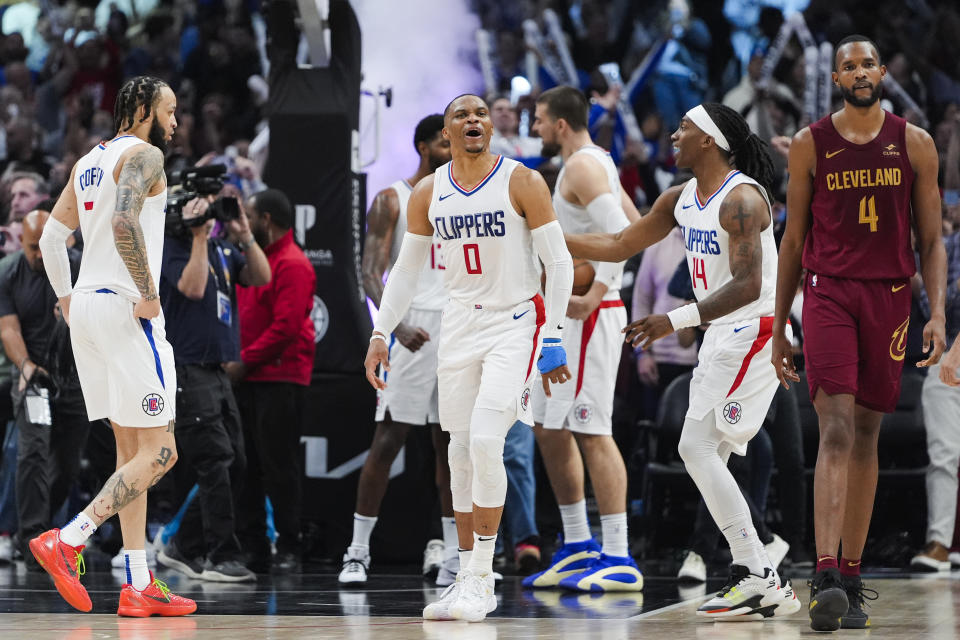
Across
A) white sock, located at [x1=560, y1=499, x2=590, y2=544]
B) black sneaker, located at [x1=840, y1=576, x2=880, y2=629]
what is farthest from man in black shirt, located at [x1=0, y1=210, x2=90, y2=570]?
black sneaker, located at [x1=840, y1=576, x2=880, y2=629]

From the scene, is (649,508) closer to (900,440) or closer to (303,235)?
(900,440)

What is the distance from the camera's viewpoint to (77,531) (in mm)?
5652

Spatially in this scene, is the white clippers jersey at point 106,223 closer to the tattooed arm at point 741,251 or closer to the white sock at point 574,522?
the tattooed arm at point 741,251

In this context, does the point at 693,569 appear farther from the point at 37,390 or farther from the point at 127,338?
the point at 37,390

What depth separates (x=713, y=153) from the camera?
19.4 feet

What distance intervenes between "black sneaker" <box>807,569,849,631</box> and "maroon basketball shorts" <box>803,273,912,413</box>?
71cm

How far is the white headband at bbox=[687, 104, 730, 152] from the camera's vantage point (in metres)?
5.89

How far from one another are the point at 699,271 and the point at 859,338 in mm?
836

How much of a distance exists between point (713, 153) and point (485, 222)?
3.49ft

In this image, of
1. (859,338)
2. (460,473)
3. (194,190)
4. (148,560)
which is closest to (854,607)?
(859,338)

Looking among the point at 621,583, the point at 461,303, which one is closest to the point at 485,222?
the point at 461,303

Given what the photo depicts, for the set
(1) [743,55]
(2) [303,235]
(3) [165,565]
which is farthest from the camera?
(1) [743,55]

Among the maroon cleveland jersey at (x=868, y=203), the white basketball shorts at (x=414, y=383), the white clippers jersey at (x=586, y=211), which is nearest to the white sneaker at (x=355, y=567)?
the white basketball shorts at (x=414, y=383)

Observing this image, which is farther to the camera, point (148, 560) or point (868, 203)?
point (148, 560)
